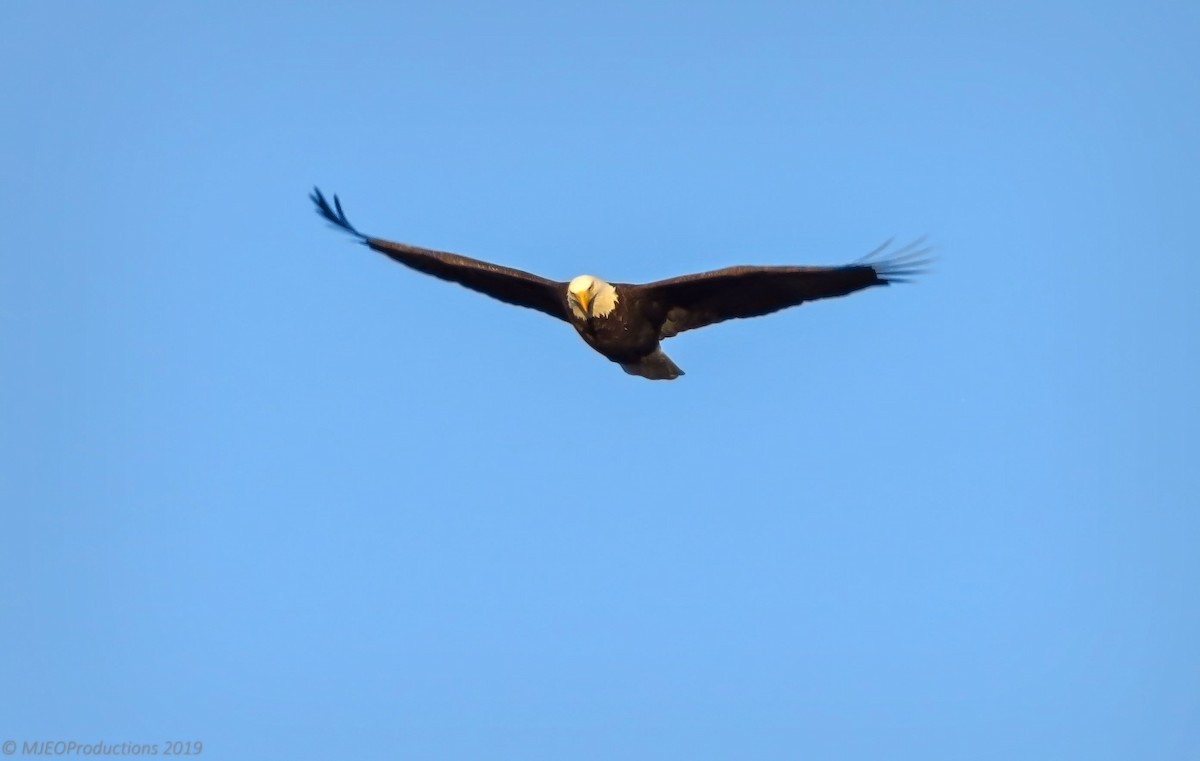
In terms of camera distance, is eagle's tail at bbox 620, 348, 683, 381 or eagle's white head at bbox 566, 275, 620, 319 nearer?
eagle's white head at bbox 566, 275, 620, 319

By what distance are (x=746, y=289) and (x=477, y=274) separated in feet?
11.1

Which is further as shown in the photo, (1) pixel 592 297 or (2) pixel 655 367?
(2) pixel 655 367

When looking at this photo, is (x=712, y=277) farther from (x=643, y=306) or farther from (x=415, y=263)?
(x=415, y=263)

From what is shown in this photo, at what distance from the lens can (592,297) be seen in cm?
1812

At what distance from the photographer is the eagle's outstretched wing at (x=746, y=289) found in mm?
16938

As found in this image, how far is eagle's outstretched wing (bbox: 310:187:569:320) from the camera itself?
19.0 meters

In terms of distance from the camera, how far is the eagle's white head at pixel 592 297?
1811 centimetres

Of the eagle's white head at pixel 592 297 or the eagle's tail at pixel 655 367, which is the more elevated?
the eagle's white head at pixel 592 297

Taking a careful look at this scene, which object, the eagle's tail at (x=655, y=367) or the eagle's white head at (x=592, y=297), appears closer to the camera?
the eagle's white head at (x=592, y=297)

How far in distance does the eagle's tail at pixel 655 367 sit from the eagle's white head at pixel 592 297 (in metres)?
0.89

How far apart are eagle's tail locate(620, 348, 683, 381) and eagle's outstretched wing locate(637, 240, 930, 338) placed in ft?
0.92

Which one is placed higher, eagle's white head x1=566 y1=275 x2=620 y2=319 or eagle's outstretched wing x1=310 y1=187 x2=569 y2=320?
eagle's outstretched wing x1=310 y1=187 x2=569 y2=320

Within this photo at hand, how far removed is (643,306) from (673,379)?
1180mm

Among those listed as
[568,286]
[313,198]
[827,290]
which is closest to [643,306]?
[568,286]
